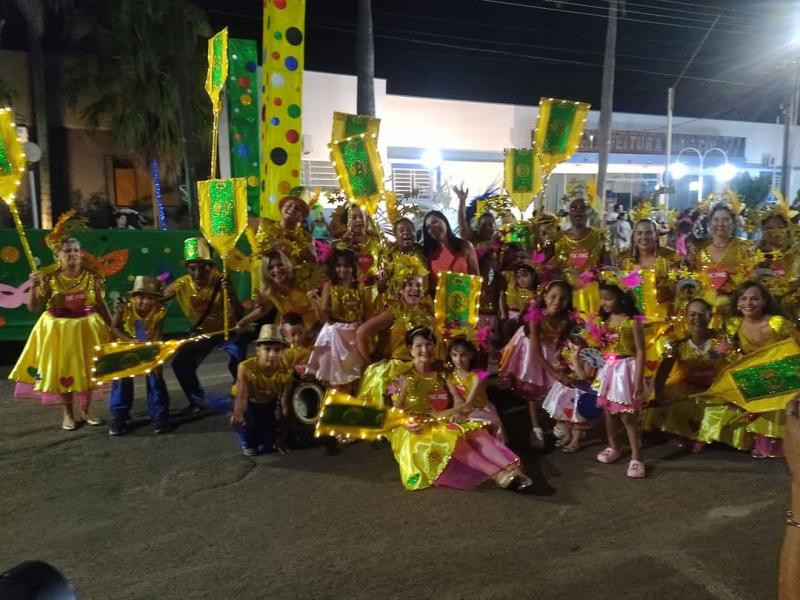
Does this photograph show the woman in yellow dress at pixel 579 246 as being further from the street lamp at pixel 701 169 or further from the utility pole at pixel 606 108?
the street lamp at pixel 701 169

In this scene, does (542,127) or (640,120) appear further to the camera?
(640,120)

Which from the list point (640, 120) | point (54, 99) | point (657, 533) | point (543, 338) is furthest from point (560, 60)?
point (657, 533)

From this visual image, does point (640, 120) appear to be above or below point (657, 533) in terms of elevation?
above

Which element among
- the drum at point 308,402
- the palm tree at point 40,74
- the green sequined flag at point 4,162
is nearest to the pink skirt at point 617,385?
the drum at point 308,402

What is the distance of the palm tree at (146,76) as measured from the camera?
46.8 feet

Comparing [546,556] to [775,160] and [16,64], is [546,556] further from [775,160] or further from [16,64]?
[775,160]

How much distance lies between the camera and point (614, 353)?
14.2 feet

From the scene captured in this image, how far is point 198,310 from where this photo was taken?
18.9 feet

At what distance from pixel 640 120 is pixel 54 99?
898 inches

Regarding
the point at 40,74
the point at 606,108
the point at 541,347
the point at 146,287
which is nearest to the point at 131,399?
the point at 146,287

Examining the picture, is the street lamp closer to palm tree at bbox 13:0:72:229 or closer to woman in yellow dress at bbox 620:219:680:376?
woman in yellow dress at bbox 620:219:680:376

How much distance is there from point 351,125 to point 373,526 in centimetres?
472

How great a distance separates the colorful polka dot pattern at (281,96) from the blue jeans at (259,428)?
3876 millimetres

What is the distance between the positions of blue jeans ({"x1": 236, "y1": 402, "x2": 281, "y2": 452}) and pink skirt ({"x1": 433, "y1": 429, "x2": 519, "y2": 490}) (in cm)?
147
